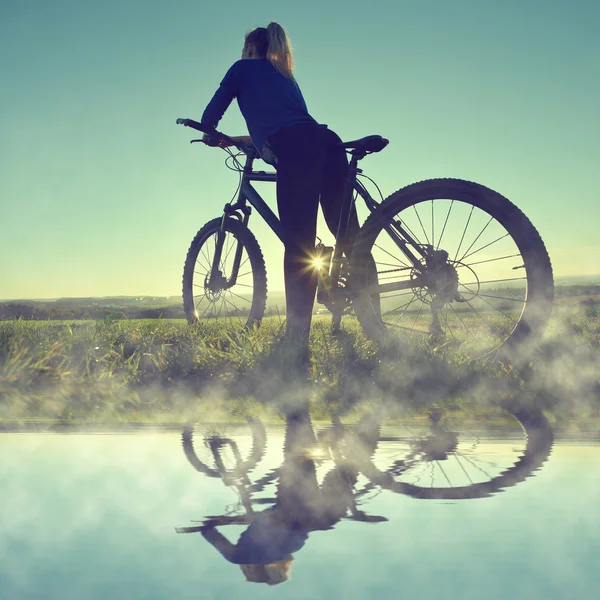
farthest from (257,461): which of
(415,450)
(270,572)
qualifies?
(270,572)

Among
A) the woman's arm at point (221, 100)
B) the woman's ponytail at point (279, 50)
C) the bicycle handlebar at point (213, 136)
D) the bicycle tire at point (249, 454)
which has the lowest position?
the bicycle tire at point (249, 454)

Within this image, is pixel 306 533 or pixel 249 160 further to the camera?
pixel 249 160

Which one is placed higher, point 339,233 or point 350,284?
point 339,233

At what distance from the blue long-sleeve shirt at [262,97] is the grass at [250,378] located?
1.40 metres

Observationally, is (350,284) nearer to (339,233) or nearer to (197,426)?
(339,233)

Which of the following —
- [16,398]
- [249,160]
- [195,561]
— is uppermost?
[249,160]

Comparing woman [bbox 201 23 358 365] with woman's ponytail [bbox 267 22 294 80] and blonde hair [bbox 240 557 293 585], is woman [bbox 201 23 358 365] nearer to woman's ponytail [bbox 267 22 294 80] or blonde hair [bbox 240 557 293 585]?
woman's ponytail [bbox 267 22 294 80]

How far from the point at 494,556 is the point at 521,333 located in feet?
11.0

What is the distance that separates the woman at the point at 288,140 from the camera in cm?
514

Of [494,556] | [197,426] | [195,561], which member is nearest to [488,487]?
[494,556]

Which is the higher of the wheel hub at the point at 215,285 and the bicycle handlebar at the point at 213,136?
the bicycle handlebar at the point at 213,136

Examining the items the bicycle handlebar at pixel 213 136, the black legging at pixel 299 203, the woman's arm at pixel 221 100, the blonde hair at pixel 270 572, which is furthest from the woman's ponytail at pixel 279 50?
the blonde hair at pixel 270 572

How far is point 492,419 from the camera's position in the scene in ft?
11.2

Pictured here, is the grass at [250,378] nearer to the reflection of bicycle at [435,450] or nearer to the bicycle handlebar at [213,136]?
A: the reflection of bicycle at [435,450]
